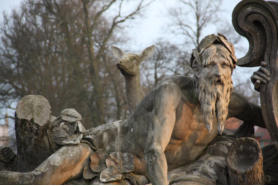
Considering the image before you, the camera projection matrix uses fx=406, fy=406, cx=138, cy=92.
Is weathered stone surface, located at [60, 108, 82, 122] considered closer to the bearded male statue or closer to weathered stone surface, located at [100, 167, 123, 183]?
the bearded male statue

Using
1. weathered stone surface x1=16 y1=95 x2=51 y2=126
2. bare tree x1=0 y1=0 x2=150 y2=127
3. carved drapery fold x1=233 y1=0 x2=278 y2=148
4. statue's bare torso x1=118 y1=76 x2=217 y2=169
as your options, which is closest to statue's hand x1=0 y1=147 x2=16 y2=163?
weathered stone surface x1=16 y1=95 x2=51 y2=126

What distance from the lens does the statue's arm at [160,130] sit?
3.67m

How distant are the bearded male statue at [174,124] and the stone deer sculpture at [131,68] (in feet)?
3.76

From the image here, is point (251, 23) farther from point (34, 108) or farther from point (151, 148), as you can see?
point (34, 108)

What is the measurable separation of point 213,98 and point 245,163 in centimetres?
80

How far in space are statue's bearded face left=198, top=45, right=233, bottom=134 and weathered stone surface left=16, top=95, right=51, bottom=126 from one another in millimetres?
1794

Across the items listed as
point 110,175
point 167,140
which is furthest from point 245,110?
point 110,175

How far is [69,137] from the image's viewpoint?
4422 millimetres

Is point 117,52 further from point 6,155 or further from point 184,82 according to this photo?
point 6,155

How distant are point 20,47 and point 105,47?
357 cm

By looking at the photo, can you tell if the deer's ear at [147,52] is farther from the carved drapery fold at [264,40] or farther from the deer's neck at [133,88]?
the carved drapery fold at [264,40]

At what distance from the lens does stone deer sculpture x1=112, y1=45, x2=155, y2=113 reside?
548 centimetres

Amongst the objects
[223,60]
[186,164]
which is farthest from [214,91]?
[186,164]

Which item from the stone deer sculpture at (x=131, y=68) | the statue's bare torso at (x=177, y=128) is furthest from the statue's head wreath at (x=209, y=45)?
the stone deer sculpture at (x=131, y=68)
